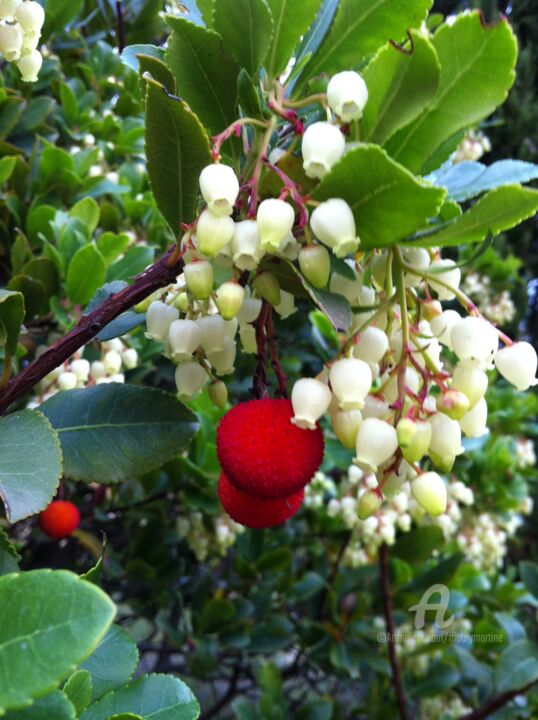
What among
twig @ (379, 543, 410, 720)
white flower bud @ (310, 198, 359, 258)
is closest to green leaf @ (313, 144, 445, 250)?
white flower bud @ (310, 198, 359, 258)

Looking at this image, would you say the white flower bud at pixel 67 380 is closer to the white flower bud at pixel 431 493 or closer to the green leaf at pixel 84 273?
the green leaf at pixel 84 273

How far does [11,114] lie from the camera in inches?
50.4

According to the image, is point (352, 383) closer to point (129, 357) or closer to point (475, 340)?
point (475, 340)

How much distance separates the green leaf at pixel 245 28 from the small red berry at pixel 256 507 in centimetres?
37

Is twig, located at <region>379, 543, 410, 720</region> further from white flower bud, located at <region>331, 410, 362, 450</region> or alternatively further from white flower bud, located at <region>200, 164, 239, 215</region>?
white flower bud, located at <region>200, 164, 239, 215</region>

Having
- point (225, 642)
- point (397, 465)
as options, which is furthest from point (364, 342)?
point (225, 642)

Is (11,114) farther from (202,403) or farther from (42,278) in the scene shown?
(202,403)

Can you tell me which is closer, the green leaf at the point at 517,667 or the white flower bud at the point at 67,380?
the white flower bud at the point at 67,380

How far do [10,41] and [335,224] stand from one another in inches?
19.0

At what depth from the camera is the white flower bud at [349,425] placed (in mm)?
559

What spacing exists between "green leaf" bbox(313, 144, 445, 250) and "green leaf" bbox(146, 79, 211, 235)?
0.10 m

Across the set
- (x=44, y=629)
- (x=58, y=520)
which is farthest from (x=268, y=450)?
(x=58, y=520)

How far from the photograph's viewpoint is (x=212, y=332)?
613 millimetres

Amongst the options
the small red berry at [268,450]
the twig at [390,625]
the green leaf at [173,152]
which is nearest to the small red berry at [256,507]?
the small red berry at [268,450]
